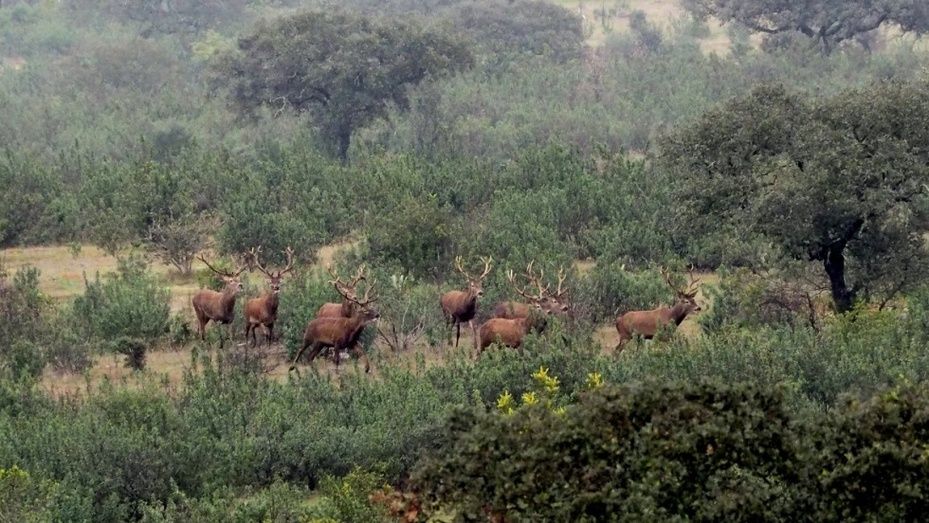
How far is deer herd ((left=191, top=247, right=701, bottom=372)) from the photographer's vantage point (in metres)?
19.5

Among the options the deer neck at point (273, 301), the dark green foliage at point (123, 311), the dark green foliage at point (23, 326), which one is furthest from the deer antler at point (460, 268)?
the dark green foliage at point (23, 326)

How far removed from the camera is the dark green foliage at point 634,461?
10.4m

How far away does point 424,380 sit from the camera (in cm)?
1714

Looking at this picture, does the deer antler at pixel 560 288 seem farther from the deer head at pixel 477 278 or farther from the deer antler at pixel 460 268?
the deer antler at pixel 460 268

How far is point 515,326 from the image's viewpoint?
63.2 ft

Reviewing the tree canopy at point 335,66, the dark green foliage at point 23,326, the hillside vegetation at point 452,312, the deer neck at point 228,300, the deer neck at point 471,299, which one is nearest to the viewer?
the hillside vegetation at point 452,312

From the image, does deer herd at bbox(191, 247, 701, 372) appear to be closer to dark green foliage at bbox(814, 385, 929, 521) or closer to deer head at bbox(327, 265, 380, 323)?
deer head at bbox(327, 265, 380, 323)

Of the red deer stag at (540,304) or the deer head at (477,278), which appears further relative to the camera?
the deer head at (477,278)

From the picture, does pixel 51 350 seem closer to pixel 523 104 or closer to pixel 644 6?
pixel 523 104

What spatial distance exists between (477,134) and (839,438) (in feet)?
102

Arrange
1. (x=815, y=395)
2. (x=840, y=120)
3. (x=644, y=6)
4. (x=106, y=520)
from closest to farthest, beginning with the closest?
(x=106, y=520), (x=815, y=395), (x=840, y=120), (x=644, y=6)

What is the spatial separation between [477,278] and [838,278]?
497cm

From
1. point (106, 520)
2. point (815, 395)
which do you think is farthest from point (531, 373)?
point (106, 520)

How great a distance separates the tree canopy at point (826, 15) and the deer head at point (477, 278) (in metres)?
26.4
